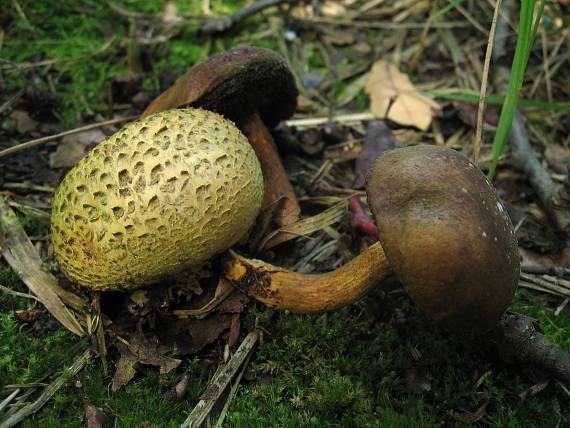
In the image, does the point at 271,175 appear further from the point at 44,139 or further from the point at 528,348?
the point at 528,348

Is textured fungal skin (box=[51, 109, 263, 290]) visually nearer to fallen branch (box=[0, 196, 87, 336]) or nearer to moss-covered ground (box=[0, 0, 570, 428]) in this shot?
fallen branch (box=[0, 196, 87, 336])

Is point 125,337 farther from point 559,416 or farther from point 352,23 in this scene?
point 352,23

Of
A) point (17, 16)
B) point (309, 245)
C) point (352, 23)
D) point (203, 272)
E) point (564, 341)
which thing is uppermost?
point (17, 16)

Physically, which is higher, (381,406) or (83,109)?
(83,109)

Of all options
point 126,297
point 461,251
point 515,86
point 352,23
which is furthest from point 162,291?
point 352,23

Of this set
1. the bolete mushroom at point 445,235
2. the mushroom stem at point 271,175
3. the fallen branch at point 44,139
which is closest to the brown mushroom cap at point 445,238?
the bolete mushroom at point 445,235

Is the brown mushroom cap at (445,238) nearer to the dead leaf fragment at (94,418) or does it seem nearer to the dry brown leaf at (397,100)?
the dead leaf fragment at (94,418)

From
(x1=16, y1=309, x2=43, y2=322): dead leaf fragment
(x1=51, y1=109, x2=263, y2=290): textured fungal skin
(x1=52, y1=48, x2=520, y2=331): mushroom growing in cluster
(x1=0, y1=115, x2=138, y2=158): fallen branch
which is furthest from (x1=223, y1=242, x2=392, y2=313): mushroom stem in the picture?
(x1=0, y1=115, x2=138, y2=158): fallen branch
